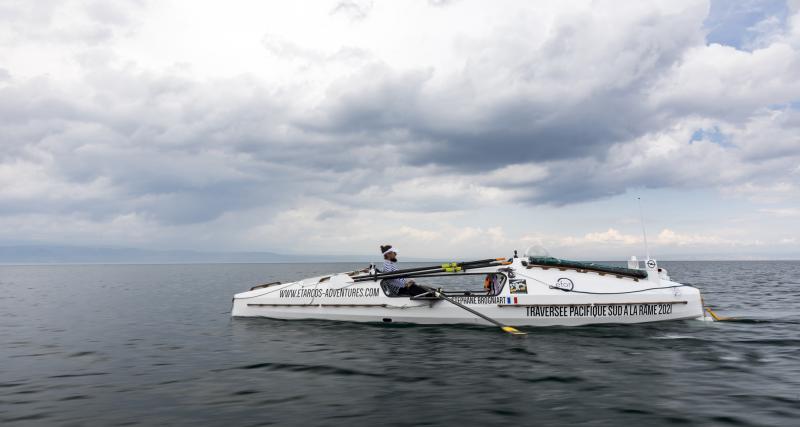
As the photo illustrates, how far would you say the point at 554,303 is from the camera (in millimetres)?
13406

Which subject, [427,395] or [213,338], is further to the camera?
[213,338]

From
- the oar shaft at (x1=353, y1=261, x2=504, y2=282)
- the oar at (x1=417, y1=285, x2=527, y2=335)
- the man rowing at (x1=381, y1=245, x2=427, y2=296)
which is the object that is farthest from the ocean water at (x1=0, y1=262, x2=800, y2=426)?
the oar shaft at (x1=353, y1=261, x2=504, y2=282)

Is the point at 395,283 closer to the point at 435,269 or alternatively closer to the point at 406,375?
the point at 435,269

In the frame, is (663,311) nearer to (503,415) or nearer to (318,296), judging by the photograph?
(503,415)

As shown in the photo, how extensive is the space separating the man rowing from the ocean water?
119 cm

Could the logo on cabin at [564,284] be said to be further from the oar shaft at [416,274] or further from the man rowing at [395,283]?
the man rowing at [395,283]

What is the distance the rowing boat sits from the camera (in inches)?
523

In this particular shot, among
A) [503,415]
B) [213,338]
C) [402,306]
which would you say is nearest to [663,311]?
[402,306]

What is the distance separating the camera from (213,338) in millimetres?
13727

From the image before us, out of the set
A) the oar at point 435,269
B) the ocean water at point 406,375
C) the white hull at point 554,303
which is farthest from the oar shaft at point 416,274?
the ocean water at point 406,375

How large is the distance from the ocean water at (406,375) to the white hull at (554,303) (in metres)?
0.47

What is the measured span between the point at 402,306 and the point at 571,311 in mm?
5085

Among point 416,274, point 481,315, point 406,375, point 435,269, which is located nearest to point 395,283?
point 416,274

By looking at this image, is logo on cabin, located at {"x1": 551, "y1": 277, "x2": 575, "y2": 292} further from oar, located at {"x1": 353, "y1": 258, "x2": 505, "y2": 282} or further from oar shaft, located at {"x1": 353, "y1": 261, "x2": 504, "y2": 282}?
oar shaft, located at {"x1": 353, "y1": 261, "x2": 504, "y2": 282}
